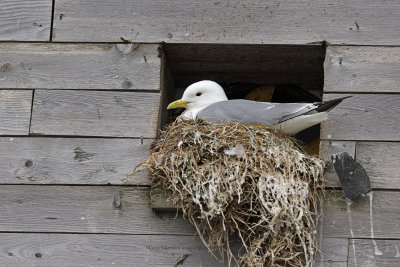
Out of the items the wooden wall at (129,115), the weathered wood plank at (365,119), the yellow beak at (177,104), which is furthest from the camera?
the yellow beak at (177,104)

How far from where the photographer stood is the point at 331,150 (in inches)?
156

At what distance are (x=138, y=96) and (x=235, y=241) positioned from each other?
0.96m

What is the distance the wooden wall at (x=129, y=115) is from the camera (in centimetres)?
385

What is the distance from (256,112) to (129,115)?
0.68 meters

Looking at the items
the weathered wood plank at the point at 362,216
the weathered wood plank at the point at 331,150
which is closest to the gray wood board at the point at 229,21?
the weathered wood plank at the point at 331,150

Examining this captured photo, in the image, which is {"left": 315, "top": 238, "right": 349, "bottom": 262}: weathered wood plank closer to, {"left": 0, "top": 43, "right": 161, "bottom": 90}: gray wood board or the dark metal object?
the dark metal object

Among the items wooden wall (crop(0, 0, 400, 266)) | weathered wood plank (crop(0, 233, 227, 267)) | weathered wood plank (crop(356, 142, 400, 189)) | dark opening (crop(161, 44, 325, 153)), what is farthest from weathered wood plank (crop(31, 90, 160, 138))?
weathered wood plank (crop(356, 142, 400, 189))

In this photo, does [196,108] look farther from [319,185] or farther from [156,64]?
[319,185]

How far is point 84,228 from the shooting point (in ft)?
12.8

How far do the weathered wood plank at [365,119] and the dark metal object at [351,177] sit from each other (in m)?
0.17

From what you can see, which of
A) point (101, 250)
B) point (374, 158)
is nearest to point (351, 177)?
point (374, 158)

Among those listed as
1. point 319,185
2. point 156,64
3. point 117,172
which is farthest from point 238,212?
point 156,64

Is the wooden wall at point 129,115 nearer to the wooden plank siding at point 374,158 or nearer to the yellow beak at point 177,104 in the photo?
the wooden plank siding at point 374,158

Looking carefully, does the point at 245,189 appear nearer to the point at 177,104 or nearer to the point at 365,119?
the point at 365,119
